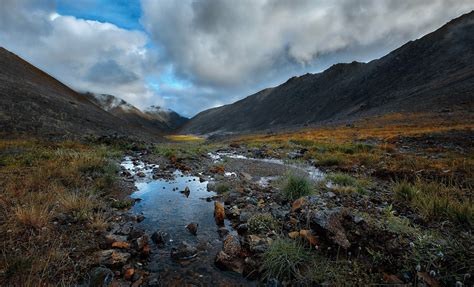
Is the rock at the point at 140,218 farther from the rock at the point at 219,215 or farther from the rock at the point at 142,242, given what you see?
the rock at the point at 219,215

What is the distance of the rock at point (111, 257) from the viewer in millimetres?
4195

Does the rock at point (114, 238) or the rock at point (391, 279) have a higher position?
the rock at point (114, 238)

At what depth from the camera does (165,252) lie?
4.81m

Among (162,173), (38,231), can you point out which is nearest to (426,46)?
(162,173)

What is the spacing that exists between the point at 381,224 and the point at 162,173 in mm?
10086

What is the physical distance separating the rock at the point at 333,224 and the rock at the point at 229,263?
159cm

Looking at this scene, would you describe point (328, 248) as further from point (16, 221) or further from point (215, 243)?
point (16, 221)

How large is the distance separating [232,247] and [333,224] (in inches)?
74.4

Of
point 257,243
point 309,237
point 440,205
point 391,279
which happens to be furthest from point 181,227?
point 440,205

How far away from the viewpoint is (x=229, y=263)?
4.32 m

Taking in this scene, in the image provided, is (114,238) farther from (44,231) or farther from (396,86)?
(396,86)

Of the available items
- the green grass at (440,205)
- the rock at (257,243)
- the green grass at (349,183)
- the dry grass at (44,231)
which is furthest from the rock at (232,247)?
the green grass at (349,183)

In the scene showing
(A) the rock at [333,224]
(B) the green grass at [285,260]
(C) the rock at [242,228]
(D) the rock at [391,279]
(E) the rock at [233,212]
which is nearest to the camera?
(D) the rock at [391,279]

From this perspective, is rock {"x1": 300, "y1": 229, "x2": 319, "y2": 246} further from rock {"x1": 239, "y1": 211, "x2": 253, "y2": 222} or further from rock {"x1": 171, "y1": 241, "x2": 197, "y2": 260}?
rock {"x1": 171, "y1": 241, "x2": 197, "y2": 260}
